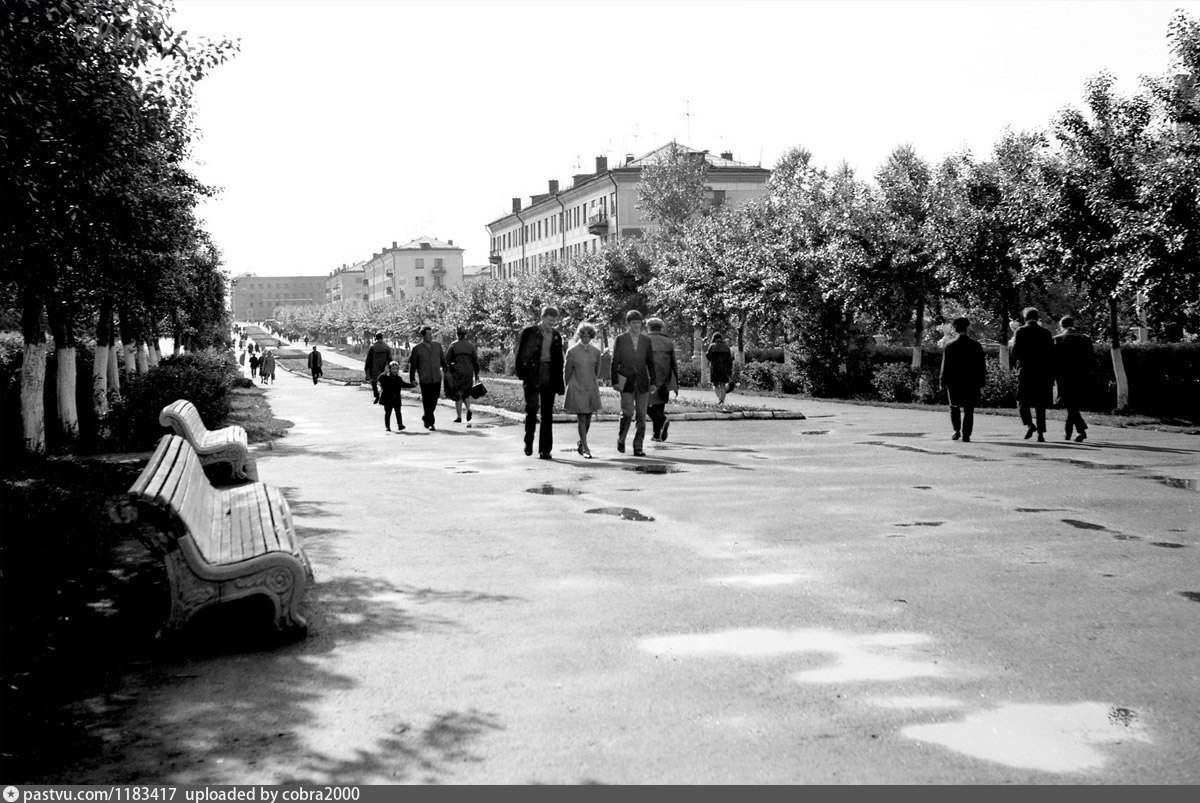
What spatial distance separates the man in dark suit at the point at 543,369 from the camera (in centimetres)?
1451

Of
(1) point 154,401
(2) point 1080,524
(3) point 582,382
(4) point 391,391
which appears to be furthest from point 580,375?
(2) point 1080,524

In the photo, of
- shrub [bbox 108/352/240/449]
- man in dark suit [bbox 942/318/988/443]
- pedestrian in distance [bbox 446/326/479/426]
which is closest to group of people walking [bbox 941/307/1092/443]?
man in dark suit [bbox 942/318/988/443]

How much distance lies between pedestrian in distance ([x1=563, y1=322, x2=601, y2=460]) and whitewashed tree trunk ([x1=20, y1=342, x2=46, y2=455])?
6735 mm

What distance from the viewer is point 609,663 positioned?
520 cm

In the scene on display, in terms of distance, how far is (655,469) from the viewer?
13031 millimetres

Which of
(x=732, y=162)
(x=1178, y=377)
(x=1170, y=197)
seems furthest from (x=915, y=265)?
(x=732, y=162)

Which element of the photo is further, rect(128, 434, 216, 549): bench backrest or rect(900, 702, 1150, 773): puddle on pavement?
rect(128, 434, 216, 549): bench backrest

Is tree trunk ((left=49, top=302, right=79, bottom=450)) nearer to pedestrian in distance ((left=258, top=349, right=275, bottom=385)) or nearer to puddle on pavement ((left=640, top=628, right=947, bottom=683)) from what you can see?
puddle on pavement ((left=640, top=628, right=947, bottom=683))

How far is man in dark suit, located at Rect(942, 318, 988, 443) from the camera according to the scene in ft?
52.9

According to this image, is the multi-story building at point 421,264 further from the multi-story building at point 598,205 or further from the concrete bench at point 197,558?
the concrete bench at point 197,558

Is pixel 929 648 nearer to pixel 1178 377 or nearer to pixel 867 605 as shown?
pixel 867 605

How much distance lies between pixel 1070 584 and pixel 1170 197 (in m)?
13.8

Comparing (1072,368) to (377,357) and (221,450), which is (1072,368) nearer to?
(221,450)

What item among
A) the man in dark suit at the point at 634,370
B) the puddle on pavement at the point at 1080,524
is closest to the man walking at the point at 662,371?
the man in dark suit at the point at 634,370
